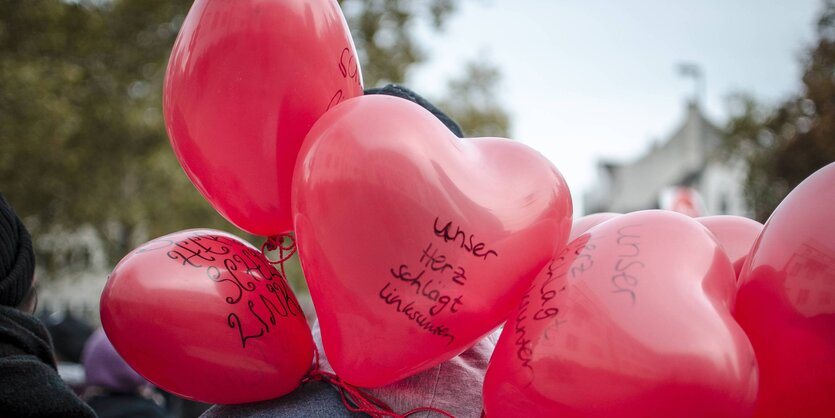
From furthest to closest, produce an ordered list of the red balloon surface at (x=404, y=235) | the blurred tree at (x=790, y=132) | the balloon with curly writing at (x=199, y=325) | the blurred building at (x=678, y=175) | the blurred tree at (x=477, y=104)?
the blurred building at (x=678, y=175), the blurred tree at (x=477, y=104), the blurred tree at (x=790, y=132), the balloon with curly writing at (x=199, y=325), the red balloon surface at (x=404, y=235)

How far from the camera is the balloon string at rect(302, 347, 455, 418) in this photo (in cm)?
152

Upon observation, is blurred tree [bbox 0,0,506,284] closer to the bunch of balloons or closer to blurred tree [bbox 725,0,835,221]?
blurred tree [bbox 725,0,835,221]

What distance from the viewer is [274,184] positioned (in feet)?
5.08

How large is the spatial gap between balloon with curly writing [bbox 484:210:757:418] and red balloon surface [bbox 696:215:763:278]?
0.23m

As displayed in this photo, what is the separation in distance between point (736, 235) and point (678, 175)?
34.3 m

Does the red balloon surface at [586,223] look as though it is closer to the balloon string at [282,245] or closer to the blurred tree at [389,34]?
the balloon string at [282,245]

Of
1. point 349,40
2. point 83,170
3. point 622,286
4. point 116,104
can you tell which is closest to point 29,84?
point 116,104

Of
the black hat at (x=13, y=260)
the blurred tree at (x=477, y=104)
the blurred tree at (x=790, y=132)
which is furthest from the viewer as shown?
the blurred tree at (x=477, y=104)

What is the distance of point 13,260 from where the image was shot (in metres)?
1.74

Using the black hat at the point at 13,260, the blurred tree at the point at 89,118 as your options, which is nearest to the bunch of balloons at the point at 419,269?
the black hat at the point at 13,260

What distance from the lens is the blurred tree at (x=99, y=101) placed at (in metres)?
9.64

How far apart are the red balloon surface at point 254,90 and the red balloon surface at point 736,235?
86cm

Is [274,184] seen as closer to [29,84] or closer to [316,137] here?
[316,137]

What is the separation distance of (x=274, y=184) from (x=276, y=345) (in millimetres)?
331
